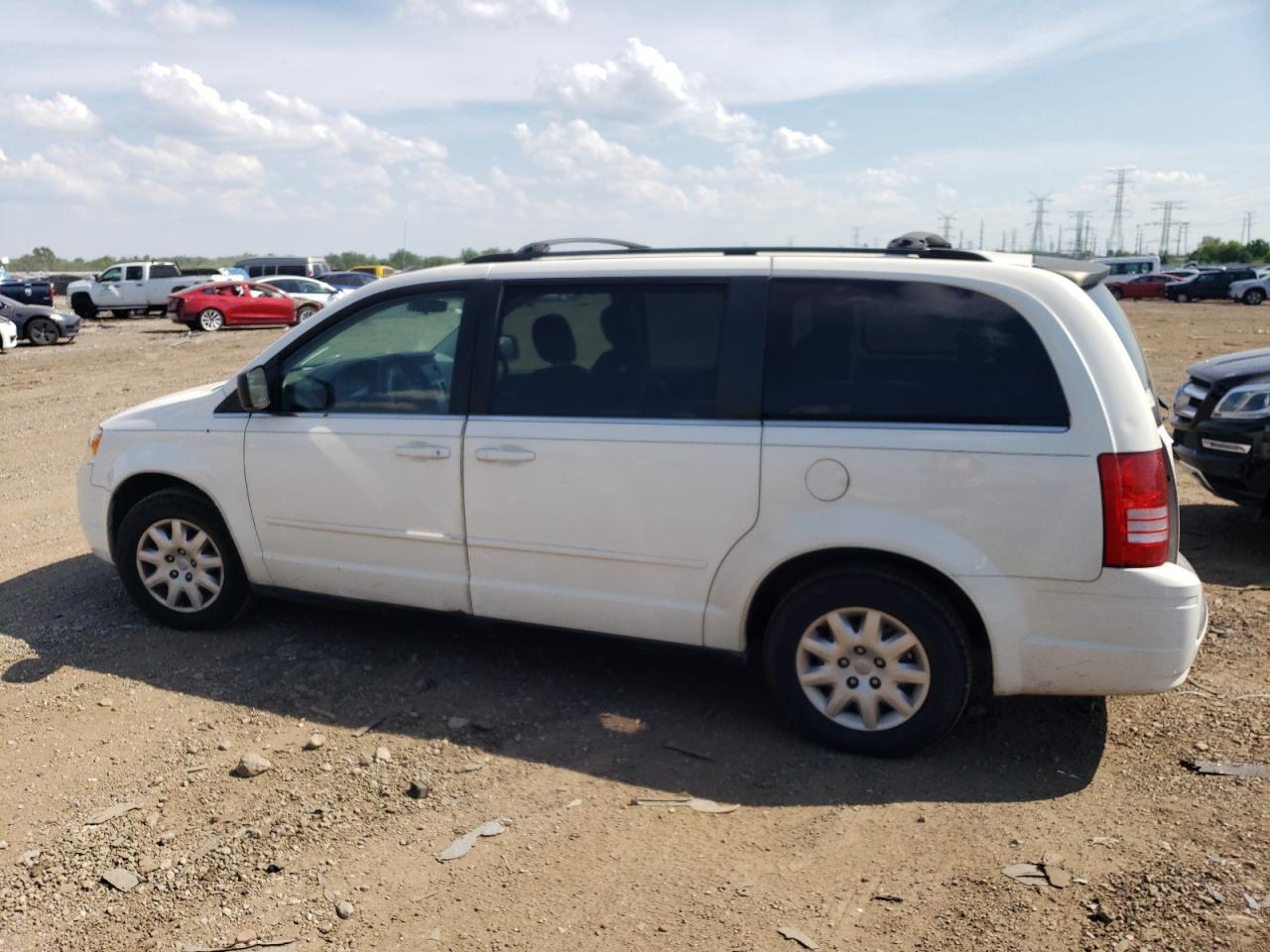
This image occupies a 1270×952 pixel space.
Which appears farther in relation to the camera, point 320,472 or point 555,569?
point 320,472

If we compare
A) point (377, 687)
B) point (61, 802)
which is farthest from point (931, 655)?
point (61, 802)

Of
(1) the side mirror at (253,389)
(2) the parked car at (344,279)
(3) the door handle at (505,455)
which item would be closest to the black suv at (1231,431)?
(3) the door handle at (505,455)

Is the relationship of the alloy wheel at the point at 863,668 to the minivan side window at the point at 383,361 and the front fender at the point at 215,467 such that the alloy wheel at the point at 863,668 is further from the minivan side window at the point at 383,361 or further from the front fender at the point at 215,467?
the front fender at the point at 215,467

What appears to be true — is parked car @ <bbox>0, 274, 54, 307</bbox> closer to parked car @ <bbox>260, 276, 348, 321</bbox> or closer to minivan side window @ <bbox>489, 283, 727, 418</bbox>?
parked car @ <bbox>260, 276, 348, 321</bbox>

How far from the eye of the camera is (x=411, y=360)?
4.96 meters

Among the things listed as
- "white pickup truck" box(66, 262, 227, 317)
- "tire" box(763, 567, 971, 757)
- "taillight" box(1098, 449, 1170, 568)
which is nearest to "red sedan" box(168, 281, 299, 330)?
"white pickup truck" box(66, 262, 227, 317)

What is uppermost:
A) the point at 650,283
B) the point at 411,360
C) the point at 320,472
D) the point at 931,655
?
the point at 650,283

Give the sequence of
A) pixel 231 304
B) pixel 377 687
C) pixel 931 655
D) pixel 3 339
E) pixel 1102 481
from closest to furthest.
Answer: pixel 1102 481 < pixel 931 655 < pixel 377 687 < pixel 3 339 < pixel 231 304

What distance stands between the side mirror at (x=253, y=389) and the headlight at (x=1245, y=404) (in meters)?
5.64

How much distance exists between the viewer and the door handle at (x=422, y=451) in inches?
184

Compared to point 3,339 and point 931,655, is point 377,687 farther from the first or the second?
point 3,339

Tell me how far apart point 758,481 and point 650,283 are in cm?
94

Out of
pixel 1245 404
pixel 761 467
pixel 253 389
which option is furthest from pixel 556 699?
pixel 1245 404

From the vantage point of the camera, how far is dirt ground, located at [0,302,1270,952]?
3.24m
